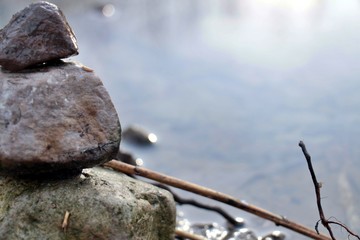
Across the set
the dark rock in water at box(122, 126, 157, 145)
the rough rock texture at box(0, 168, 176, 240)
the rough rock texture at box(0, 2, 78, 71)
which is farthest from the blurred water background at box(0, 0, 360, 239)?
the rough rock texture at box(0, 2, 78, 71)

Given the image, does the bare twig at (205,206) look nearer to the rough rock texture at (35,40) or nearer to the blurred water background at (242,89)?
the blurred water background at (242,89)

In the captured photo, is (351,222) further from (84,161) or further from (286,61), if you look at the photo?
(286,61)

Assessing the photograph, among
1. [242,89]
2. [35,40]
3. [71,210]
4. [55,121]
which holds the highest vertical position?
[242,89]

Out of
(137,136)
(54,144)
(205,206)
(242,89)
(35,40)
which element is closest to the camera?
(54,144)

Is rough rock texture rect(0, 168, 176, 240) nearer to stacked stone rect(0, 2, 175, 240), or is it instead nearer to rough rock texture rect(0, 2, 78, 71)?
stacked stone rect(0, 2, 175, 240)

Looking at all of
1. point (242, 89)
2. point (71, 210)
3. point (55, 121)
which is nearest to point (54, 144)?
point (55, 121)

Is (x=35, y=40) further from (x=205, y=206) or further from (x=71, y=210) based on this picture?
(x=205, y=206)
